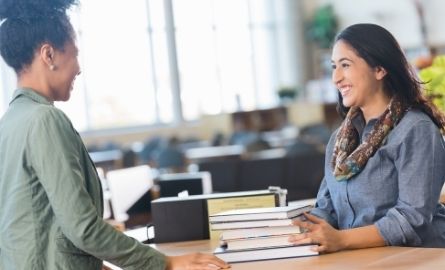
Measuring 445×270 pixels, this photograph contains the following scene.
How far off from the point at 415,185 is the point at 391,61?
383mm

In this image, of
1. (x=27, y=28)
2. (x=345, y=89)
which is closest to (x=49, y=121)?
(x=27, y=28)

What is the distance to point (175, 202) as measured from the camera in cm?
296

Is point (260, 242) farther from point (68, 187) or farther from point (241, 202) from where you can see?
point (68, 187)

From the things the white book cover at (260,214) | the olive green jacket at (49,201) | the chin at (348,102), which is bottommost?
the white book cover at (260,214)

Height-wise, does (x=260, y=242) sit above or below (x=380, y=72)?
below

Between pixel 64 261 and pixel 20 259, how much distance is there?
112mm

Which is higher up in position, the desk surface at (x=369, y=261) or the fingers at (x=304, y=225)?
the fingers at (x=304, y=225)

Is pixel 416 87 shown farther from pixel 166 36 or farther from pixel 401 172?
pixel 166 36

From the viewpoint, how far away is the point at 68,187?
2.02 meters

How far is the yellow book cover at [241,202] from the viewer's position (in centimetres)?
292

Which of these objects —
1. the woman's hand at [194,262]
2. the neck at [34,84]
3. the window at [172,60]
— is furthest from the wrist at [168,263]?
the window at [172,60]

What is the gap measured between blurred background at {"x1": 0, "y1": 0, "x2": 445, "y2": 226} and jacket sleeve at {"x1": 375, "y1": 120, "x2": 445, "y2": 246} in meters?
8.87

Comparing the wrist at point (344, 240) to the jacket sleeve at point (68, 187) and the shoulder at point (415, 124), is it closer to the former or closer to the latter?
the shoulder at point (415, 124)

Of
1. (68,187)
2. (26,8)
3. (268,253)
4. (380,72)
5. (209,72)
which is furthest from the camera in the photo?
(209,72)
